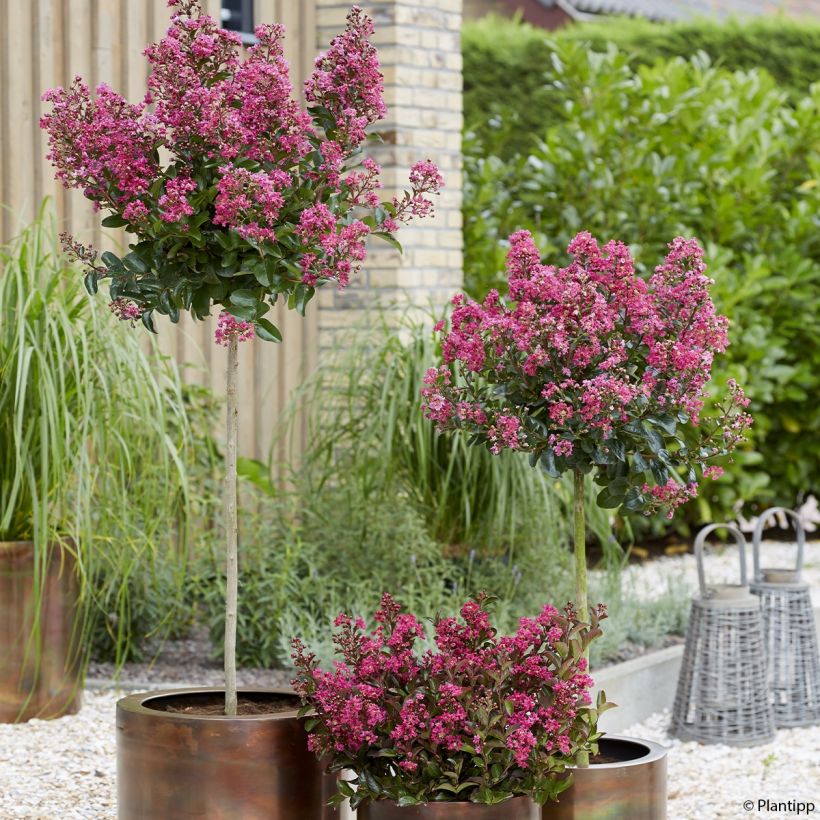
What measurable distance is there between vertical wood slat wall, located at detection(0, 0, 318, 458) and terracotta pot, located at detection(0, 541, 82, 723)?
91cm

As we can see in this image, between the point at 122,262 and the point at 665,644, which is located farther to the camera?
the point at 665,644

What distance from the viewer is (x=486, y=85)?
10.6 m

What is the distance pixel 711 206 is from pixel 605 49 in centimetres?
404

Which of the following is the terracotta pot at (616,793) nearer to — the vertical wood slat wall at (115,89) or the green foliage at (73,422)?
the green foliage at (73,422)

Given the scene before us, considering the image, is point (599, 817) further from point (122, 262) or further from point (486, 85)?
point (486, 85)

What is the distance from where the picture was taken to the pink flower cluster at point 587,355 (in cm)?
268

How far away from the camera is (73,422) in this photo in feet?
12.3

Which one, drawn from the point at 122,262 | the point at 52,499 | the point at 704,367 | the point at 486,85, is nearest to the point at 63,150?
the point at 122,262

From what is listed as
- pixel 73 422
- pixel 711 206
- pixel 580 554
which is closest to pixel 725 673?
pixel 580 554

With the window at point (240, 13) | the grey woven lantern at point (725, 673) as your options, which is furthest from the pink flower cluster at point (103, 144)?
the window at point (240, 13)

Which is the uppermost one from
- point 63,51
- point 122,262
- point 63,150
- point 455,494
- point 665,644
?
point 63,51

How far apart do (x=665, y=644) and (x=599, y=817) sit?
2592 mm

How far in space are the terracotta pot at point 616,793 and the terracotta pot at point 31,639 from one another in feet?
5.60

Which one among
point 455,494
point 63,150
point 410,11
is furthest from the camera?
point 410,11
